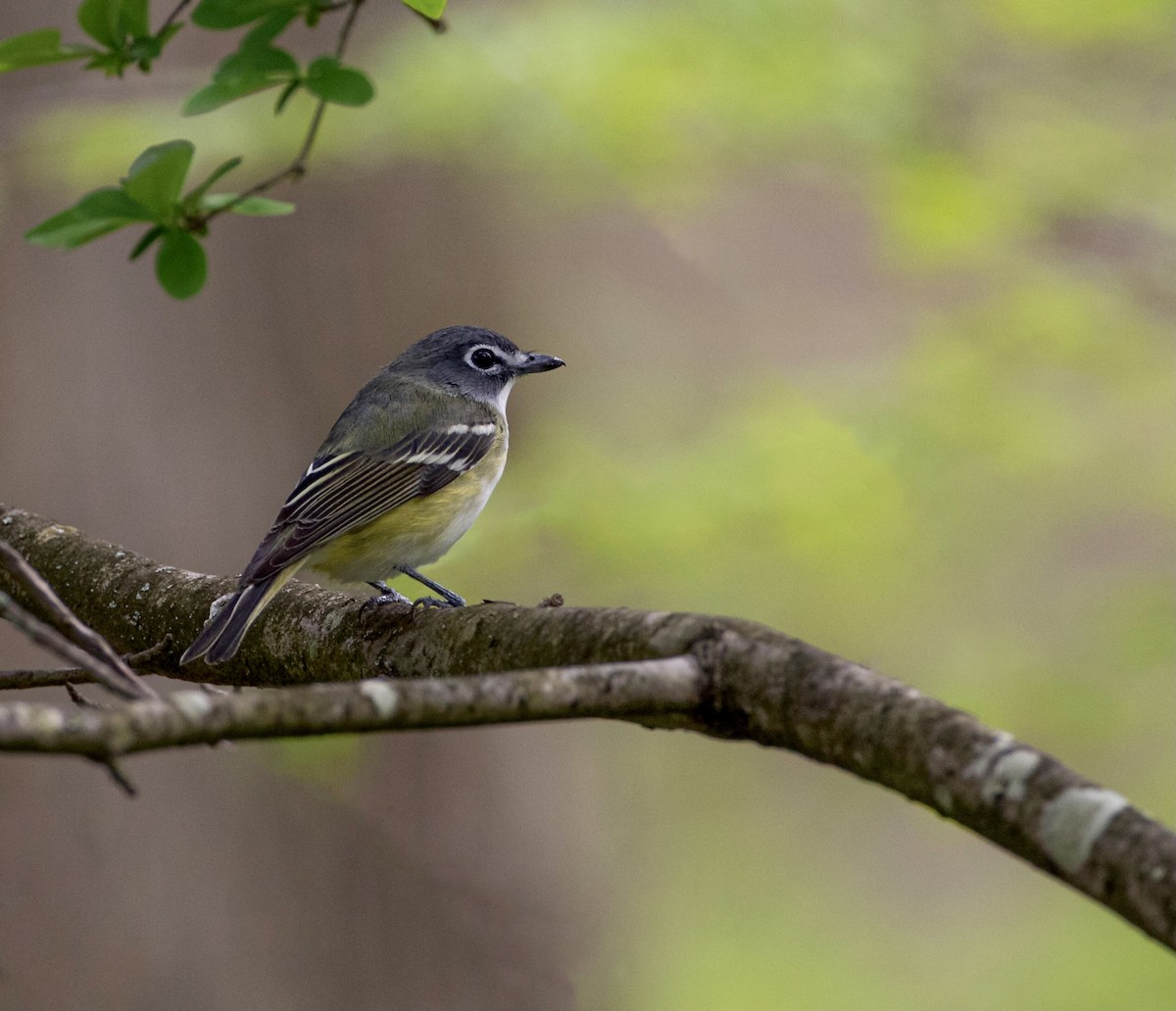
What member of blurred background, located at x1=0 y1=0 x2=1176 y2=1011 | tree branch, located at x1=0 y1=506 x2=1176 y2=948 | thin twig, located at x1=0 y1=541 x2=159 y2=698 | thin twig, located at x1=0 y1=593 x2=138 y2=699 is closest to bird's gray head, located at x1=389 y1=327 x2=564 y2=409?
blurred background, located at x1=0 y1=0 x2=1176 y2=1011

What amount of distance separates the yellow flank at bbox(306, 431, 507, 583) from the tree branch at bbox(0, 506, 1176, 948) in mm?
1450

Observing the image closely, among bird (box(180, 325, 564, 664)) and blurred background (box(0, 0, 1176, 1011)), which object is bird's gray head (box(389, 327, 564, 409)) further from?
blurred background (box(0, 0, 1176, 1011))

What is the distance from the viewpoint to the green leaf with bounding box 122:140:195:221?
98.0 inches

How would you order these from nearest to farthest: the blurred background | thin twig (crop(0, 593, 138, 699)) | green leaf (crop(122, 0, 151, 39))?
thin twig (crop(0, 593, 138, 699))
green leaf (crop(122, 0, 151, 39))
the blurred background

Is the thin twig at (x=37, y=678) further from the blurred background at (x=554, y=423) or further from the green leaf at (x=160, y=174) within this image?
the blurred background at (x=554, y=423)

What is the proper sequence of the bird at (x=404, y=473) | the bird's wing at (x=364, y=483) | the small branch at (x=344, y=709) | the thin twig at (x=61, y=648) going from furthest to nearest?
the bird at (x=404, y=473) → the bird's wing at (x=364, y=483) → the thin twig at (x=61, y=648) → the small branch at (x=344, y=709)

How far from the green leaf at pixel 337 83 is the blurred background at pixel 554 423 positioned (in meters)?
3.86

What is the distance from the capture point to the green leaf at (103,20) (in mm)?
2688

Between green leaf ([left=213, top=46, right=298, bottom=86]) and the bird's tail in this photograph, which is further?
the bird's tail

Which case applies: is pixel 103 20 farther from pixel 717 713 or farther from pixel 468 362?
pixel 468 362

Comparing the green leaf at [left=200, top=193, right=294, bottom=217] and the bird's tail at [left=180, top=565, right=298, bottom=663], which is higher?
the green leaf at [left=200, top=193, right=294, bottom=217]

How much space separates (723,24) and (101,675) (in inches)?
236

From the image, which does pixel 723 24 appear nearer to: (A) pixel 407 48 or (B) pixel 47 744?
(A) pixel 407 48

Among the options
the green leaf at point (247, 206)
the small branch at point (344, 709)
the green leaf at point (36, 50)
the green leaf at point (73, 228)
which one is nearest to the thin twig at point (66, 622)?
the small branch at point (344, 709)
